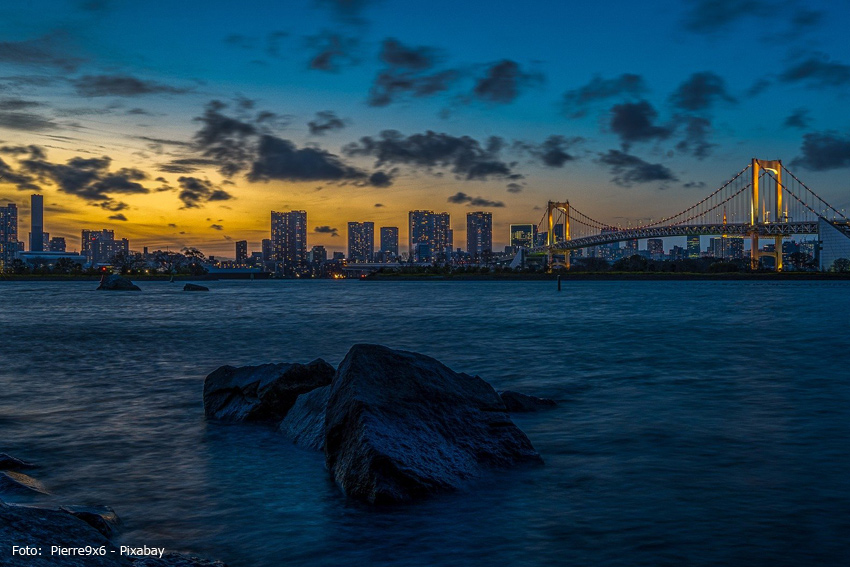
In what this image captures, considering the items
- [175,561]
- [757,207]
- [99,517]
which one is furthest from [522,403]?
[757,207]

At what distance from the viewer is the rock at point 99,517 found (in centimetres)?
475

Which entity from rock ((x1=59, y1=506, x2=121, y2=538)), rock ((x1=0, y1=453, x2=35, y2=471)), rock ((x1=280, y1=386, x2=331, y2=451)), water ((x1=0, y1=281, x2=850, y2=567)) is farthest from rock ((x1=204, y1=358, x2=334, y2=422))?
rock ((x1=59, y1=506, x2=121, y2=538))

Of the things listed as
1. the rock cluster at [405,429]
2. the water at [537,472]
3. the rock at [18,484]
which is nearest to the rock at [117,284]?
the water at [537,472]

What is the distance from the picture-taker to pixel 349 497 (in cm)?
561

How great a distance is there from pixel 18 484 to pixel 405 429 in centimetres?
342

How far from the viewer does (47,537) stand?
3463mm

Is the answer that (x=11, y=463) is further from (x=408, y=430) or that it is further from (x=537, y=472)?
(x=537, y=472)

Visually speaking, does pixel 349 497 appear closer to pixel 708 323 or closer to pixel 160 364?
pixel 160 364

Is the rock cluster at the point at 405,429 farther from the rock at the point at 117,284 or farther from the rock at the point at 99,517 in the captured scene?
the rock at the point at 117,284

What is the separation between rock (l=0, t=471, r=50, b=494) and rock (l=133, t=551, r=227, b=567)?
216cm

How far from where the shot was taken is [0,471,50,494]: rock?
571cm

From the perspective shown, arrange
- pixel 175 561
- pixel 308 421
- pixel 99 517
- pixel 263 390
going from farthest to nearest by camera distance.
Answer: pixel 263 390, pixel 308 421, pixel 99 517, pixel 175 561

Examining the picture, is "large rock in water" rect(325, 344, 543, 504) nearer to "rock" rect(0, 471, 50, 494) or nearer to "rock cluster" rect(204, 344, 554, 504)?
"rock cluster" rect(204, 344, 554, 504)

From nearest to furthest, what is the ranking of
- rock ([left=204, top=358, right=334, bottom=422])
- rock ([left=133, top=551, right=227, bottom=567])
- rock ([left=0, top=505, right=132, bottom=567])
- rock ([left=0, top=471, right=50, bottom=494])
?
1. rock ([left=0, top=505, right=132, bottom=567])
2. rock ([left=133, top=551, right=227, bottom=567])
3. rock ([left=0, top=471, right=50, bottom=494])
4. rock ([left=204, top=358, right=334, bottom=422])
